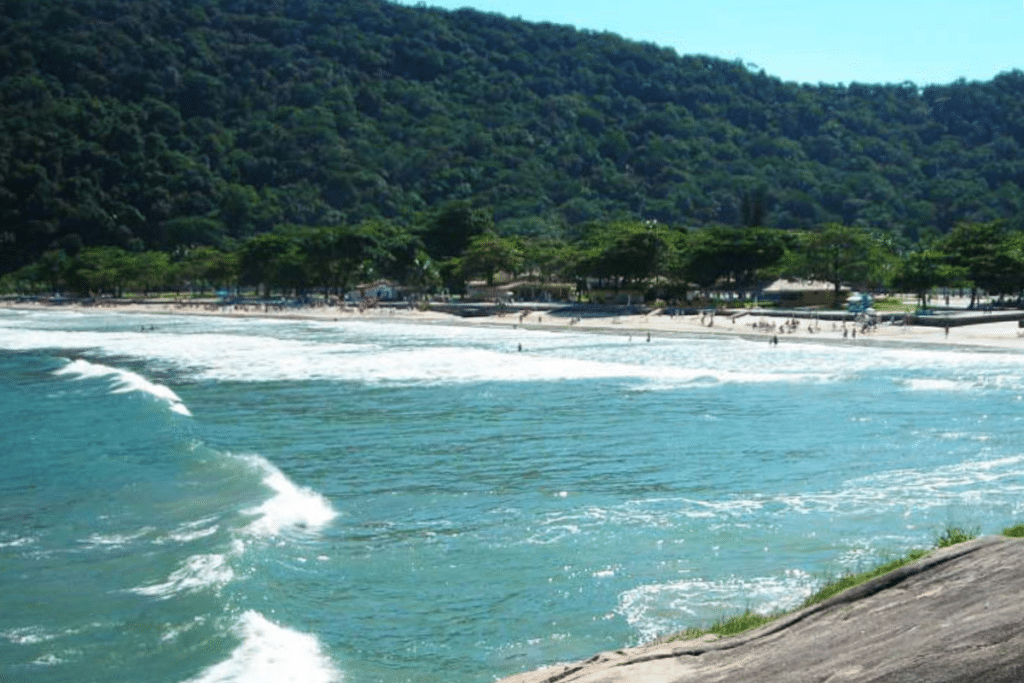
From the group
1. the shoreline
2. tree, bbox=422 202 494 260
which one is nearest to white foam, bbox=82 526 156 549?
the shoreline

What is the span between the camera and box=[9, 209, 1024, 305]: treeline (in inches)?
3260

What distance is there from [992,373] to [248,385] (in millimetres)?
29604

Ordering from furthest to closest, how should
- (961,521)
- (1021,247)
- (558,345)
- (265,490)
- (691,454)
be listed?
(1021,247) → (558,345) → (691,454) → (265,490) → (961,521)

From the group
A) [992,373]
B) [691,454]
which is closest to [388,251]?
[992,373]

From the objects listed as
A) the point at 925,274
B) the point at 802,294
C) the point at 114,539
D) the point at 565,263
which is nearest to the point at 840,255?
the point at 802,294

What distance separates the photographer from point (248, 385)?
4384cm

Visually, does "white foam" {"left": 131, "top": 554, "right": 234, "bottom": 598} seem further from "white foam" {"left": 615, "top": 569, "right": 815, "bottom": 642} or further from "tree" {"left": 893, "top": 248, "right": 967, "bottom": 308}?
"tree" {"left": 893, "top": 248, "right": 967, "bottom": 308}

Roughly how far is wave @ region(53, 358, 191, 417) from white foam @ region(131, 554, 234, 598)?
59.1 ft

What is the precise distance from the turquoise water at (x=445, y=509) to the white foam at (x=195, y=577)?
0.16ft

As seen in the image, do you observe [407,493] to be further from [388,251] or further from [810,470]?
[388,251]

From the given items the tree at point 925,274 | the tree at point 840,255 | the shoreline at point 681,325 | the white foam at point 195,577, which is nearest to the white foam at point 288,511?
the white foam at point 195,577

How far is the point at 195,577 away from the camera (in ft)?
53.3

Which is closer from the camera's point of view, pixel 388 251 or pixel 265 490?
pixel 265 490

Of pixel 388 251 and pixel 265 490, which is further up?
pixel 388 251
